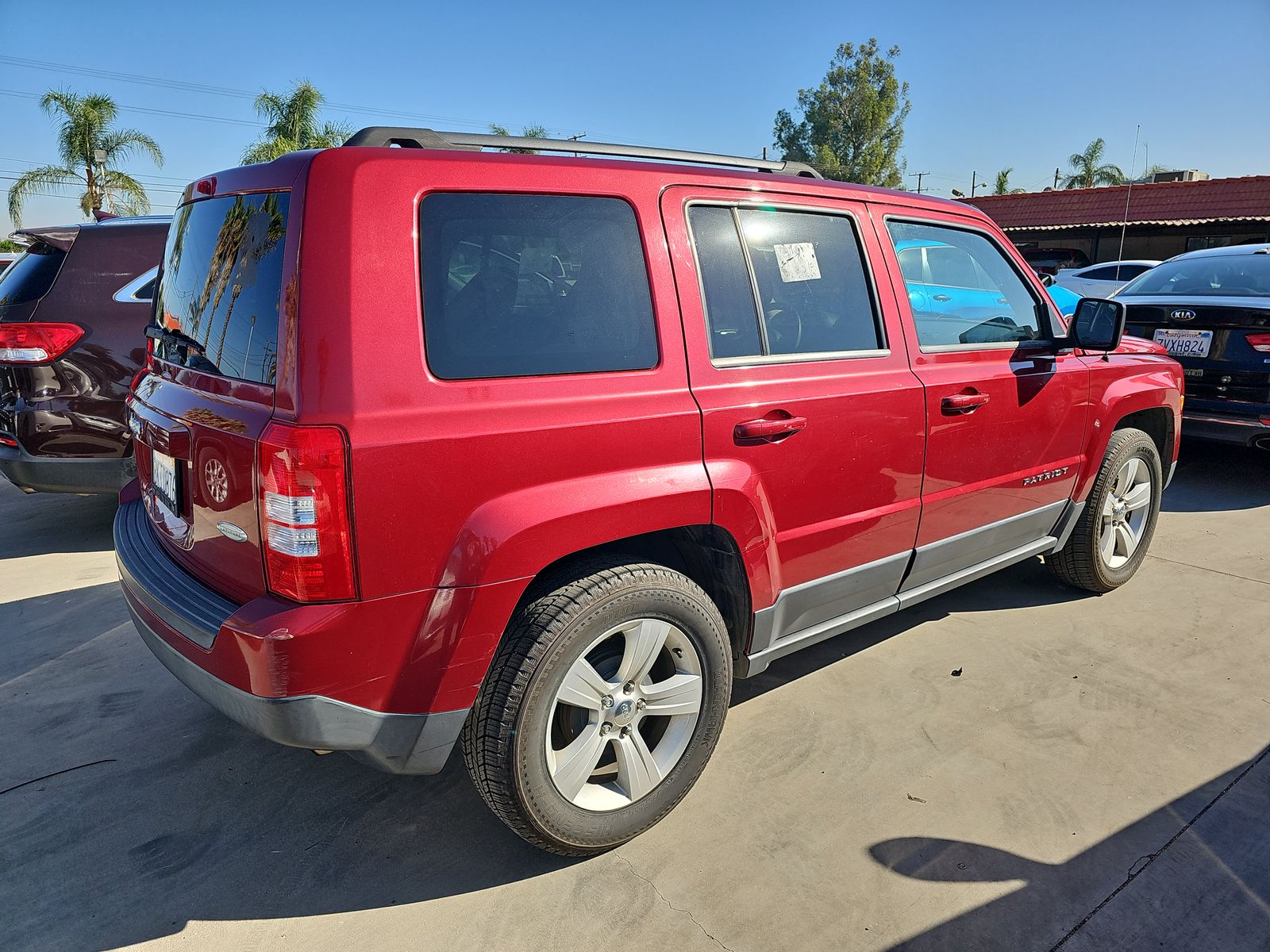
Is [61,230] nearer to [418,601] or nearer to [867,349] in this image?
[418,601]

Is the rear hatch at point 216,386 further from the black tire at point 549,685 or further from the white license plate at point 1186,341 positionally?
the white license plate at point 1186,341

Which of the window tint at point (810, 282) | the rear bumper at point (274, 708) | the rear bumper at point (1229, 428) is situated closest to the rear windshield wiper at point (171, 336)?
the rear bumper at point (274, 708)

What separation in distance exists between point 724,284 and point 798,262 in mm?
388

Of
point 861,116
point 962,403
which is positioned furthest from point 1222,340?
point 861,116

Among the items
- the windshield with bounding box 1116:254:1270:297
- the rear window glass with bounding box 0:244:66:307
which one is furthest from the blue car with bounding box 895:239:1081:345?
the rear window glass with bounding box 0:244:66:307

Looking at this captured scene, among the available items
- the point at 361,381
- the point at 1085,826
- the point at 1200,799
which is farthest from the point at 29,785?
the point at 1200,799

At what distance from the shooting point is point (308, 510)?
1.85 meters

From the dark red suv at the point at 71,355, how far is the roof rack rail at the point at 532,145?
333cm

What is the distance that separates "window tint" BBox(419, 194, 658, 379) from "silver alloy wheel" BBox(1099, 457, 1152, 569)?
2.94 meters

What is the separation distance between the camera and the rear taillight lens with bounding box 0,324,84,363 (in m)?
4.52

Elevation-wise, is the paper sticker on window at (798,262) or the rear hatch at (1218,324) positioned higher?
the paper sticker on window at (798,262)

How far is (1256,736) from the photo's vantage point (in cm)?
297

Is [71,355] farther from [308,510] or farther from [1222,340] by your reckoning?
[1222,340]

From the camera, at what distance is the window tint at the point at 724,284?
2.48 m
